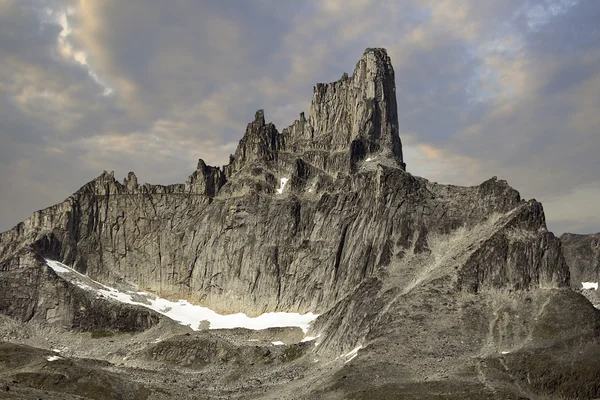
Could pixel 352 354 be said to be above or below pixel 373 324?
below

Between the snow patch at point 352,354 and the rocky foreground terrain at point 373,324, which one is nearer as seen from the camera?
the rocky foreground terrain at point 373,324

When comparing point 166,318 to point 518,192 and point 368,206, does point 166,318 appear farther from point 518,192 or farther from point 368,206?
point 518,192

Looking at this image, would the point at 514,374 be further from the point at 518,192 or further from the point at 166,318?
the point at 166,318

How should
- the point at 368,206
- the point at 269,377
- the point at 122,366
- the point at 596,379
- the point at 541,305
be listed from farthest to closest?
the point at 368,206
the point at 122,366
the point at 269,377
the point at 541,305
the point at 596,379

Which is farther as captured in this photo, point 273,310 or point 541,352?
point 273,310

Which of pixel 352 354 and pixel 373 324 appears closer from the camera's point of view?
pixel 352 354

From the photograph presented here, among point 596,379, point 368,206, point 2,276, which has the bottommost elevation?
point 596,379

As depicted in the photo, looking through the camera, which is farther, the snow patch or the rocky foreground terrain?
the snow patch

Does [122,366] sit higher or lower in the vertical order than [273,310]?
lower

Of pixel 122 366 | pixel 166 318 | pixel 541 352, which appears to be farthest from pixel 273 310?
pixel 541 352

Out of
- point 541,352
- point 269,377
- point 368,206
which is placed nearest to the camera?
point 541,352
